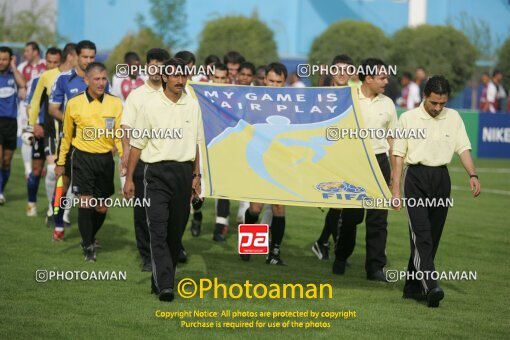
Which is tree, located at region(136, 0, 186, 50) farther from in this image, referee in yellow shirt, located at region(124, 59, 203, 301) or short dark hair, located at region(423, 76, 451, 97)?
short dark hair, located at region(423, 76, 451, 97)

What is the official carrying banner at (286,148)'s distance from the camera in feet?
35.6

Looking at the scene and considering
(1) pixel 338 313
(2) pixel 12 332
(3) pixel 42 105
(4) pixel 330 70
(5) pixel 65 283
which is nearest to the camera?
(2) pixel 12 332

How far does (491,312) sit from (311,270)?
8.95 ft

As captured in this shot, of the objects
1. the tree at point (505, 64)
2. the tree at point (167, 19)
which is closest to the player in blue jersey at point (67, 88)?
the tree at point (167, 19)

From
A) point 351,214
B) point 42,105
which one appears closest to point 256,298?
point 351,214

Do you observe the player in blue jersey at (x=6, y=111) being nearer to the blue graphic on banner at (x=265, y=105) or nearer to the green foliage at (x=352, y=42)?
the blue graphic on banner at (x=265, y=105)

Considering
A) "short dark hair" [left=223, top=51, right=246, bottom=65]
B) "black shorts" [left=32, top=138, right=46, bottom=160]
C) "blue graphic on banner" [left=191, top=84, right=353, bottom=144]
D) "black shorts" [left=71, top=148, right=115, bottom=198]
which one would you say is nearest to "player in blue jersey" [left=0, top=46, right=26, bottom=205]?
"black shorts" [left=32, top=138, right=46, bottom=160]

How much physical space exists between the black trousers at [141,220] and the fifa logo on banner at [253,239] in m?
1.24

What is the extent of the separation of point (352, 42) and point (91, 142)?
26.3 metres

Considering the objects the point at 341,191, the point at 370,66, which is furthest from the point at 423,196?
the point at 370,66

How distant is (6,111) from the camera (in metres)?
17.1

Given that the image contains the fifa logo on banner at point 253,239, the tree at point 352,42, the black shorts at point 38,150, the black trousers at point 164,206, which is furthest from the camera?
the tree at point 352,42

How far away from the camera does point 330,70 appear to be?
43.3 ft

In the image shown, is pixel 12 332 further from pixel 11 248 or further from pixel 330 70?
pixel 330 70
